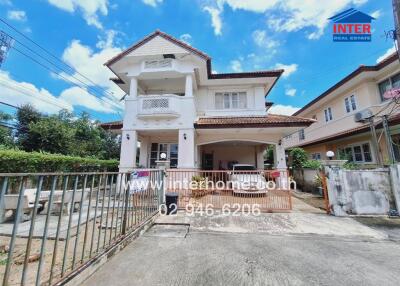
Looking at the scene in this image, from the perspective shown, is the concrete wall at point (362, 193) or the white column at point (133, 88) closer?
the concrete wall at point (362, 193)

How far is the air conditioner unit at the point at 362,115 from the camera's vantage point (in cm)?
1107

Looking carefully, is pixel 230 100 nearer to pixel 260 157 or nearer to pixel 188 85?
pixel 188 85

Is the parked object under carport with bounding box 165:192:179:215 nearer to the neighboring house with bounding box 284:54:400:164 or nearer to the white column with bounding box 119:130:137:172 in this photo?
the white column with bounding box 119:130:137:172

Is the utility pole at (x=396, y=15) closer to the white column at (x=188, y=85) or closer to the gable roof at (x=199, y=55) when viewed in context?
the gable roof at (x=199, y=55)

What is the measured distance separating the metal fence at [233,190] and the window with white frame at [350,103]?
31.1ft

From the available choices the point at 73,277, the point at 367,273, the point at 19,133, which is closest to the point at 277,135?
the point at 367,273

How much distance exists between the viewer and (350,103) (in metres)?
13.3

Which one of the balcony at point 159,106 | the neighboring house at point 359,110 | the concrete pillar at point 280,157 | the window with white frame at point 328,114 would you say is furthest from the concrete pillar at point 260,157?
the balcony at point 159,106

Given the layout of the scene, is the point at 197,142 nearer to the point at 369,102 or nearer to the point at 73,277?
the point at 73,277

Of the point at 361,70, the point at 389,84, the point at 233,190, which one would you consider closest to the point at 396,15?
the point at 361,70

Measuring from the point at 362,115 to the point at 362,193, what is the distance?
7.77 metres

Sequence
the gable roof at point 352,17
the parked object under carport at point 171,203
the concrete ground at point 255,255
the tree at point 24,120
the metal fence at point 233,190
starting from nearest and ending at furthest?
the concrete ground at point 255,255 < the parked object under carport at point 171,203 < the metal fence at point 233,190 < the gable roof at point 352,17 < the tree at point 24,120

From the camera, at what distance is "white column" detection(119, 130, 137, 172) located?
32.9ft

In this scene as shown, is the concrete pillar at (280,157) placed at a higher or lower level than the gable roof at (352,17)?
lower
